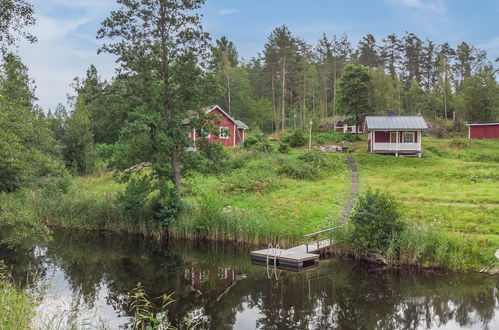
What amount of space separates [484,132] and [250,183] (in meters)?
34.2

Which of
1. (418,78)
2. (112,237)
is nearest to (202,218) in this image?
(112,237)

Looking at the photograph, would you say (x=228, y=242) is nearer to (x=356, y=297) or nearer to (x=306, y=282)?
(x=306, y=282)

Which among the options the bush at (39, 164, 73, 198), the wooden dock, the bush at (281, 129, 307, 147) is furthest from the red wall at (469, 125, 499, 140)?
the bush at (39, 164, 73, 198)

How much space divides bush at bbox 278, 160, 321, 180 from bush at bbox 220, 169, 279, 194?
1882 mm

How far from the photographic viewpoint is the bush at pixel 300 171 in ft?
106

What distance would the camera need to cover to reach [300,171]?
3272cm

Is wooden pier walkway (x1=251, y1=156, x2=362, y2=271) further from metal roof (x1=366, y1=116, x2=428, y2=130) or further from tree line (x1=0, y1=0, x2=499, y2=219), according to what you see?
metal roof (x1=366, y1=116, x2=428, y2=130)

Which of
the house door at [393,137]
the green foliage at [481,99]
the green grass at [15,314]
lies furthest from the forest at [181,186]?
the green foliage at [481,99]

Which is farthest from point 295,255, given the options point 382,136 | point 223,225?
point 382,136

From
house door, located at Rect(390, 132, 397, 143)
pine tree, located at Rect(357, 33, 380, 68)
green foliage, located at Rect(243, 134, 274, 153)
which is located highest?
pine tree, located at Rect(357, 33, 380, 68)

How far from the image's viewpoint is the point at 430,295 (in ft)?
47.1

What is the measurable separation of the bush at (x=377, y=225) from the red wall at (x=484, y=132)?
38.4 meters

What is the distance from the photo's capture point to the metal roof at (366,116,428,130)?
41644 millimetres

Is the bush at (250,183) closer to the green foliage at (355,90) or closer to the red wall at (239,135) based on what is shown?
the red wall at (239,135)
